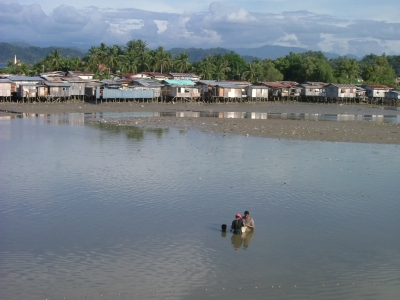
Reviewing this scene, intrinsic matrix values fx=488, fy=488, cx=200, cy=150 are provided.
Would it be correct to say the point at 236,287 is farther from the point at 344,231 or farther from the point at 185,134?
the point at 185,134

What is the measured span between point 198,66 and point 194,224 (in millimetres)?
67782

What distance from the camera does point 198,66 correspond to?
78.6 meters

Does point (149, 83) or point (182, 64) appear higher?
point (182, 64)

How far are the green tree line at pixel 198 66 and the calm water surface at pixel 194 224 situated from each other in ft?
156

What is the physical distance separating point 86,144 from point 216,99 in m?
39.5

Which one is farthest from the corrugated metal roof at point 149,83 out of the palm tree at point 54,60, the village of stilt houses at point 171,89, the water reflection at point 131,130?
the water reflection at point 131,130

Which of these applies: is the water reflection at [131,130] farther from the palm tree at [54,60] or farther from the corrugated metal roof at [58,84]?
the palm tree at [54,60]

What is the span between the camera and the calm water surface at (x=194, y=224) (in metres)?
9.12

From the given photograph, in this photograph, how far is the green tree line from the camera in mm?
70188

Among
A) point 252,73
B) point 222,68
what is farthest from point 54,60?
Answer: point 252,73

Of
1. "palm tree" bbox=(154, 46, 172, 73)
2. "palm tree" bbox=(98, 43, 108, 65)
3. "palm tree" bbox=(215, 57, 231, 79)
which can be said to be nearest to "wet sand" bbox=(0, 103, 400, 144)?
"palm tree" bbox=(98, 43, 108, 65)

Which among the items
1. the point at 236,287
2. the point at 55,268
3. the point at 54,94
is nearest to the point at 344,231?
the point at 236,287

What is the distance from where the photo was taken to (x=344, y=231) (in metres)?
12.5

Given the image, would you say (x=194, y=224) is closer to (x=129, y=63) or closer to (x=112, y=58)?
(x=112, y=58)
